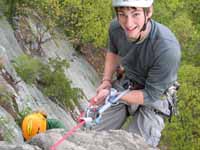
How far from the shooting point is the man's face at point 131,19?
4961mm

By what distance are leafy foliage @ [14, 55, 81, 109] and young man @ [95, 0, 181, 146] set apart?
12260mm

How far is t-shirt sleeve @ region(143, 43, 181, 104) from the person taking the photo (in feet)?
16.7

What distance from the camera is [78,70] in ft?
83.8

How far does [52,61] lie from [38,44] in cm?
207

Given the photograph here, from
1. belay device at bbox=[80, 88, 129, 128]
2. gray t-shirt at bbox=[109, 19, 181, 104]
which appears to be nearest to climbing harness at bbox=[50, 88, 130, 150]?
belay device at bbox=[80, 88, 129, 128]

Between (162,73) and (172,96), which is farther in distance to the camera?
(172,96)

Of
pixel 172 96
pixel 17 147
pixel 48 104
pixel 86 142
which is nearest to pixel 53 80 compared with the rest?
pixel 48 104

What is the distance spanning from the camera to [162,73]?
5219 millimetres

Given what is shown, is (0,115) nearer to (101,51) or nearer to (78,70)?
(78,70)

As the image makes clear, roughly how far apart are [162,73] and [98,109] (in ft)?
2.37

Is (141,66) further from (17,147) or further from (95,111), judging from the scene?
(17,147)

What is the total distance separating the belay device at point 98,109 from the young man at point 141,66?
65mm

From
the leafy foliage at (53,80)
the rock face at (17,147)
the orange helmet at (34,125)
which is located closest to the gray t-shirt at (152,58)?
the rock face at (17,147)

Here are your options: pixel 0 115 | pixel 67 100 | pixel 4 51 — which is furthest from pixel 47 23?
pixel 0 115
